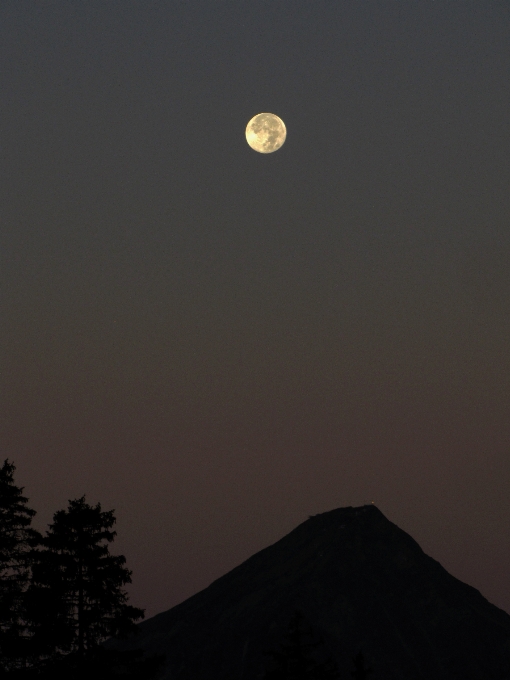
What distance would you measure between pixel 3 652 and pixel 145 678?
3.66m

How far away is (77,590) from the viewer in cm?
2208

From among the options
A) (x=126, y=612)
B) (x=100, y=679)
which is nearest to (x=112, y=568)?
(x=126, y=612)

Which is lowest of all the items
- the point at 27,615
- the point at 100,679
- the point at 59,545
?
the point at 100,679

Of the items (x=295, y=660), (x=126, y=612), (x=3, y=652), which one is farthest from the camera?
(x=295, y=660)

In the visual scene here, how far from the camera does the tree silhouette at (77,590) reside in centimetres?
2127

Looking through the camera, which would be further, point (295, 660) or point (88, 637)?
point (295, 660)

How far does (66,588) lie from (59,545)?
3.31ft

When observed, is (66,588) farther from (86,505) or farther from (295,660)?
(295,660)

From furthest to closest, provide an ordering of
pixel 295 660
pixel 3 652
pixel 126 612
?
pixel 295 660, pixel 126 612, pixel 3 652

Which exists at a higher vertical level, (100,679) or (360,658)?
(360,658)

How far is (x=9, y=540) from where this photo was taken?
71.1 ft

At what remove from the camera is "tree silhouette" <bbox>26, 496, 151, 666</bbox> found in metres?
21.3

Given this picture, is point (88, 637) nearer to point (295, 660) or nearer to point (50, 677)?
point (50, 677)

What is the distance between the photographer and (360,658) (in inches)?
1602
